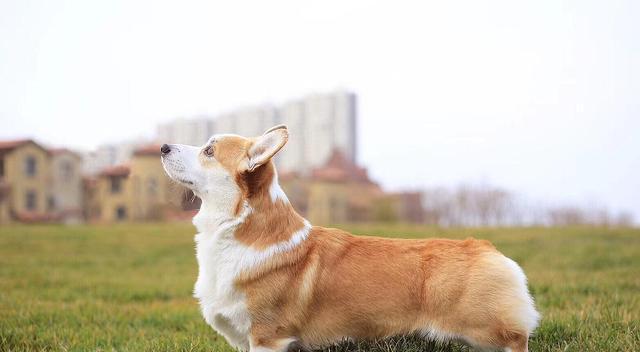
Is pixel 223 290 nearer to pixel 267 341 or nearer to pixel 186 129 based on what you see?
pixel 267 341

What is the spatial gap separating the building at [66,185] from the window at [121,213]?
191cm

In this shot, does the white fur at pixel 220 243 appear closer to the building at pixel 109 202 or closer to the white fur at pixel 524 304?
the white fur at pixel 524 304

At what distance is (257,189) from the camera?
4.39m

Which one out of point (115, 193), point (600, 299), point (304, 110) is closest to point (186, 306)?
point (600, 299)

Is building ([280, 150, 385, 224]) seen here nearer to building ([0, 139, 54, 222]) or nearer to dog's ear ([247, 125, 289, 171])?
building ([0, 139, 54, 222])

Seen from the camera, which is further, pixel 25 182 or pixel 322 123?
pixel 322 123

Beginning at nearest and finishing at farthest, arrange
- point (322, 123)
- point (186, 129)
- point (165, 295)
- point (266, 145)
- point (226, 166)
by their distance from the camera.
Result: point (266, 145) < point (226, 166) < point (165, 295) < point (186, 129) < point (322, 123)

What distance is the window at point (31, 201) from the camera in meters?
30.7

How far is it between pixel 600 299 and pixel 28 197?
29.6 metres

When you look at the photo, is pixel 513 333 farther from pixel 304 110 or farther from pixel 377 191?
pixel 304 110

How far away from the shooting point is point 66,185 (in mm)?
32562

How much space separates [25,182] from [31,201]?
1069 mm

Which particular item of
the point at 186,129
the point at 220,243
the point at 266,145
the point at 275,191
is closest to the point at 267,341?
the point at 220,243

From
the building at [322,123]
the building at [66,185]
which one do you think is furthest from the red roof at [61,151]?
the building at [322,123]
